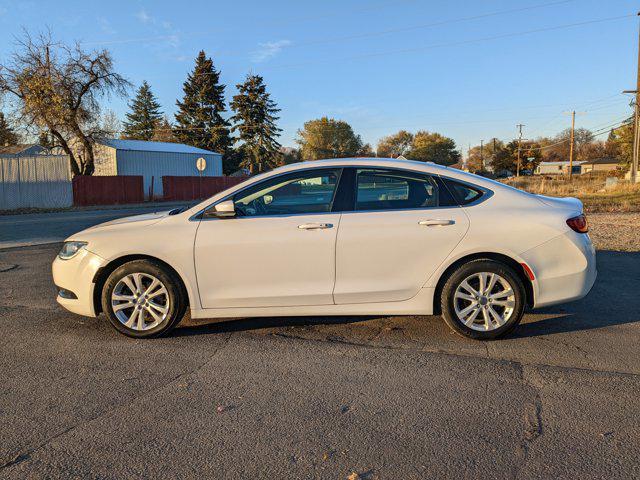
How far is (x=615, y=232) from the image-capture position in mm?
11352

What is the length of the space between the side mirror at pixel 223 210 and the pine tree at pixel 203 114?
57.3 metres

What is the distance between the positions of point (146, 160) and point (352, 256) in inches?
1597

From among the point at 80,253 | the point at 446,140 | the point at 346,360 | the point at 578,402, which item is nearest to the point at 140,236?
the point at 80,253

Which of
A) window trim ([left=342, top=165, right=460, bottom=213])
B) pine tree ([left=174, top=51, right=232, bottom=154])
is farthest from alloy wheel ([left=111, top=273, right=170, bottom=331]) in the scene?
pine tree ([left=174, top=51, right=232, bottom=154])

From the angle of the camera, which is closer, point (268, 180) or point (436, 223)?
point (436, 223)

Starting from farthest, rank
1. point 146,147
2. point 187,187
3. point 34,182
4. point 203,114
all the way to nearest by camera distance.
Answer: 1. point 203,114
2. point 146,147
3. point 187,187
4. point 34,182

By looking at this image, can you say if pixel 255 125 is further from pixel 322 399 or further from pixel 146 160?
pixel 322 399

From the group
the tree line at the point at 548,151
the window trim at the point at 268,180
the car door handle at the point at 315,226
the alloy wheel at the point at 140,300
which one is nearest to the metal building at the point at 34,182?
the alloy wheel at the point at 140,300

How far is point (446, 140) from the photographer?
103688 millimetres

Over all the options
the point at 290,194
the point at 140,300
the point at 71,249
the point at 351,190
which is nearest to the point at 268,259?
the point at 290,194

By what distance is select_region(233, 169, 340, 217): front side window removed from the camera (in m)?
4.59

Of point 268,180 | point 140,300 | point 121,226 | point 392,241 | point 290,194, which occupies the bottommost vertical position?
point 140,300

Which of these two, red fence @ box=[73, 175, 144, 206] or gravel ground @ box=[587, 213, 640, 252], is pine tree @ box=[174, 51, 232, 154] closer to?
red fence @ box=[73, 175, 144, 206]

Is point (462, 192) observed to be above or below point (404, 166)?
below
